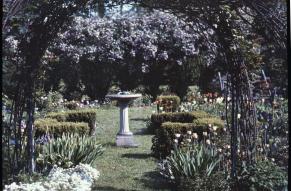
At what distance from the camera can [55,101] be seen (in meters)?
15.2

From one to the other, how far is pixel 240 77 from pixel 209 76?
13.7 metres

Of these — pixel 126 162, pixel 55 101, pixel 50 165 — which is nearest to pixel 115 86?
pixel 55 101

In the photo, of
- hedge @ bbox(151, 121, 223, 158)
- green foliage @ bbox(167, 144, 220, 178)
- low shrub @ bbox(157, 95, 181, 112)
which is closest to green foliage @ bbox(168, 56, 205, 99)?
low shrub @ bbox(157, 95, 181, 112)

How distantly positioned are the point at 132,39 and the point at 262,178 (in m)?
13.7

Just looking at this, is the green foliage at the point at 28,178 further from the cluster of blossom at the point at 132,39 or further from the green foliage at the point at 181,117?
the cluster of blossom at the point at 132,39

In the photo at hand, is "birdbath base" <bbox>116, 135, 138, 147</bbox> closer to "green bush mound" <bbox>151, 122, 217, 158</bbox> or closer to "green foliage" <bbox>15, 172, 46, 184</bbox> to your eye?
"green bush mound" <bbox>151, 122, 217, 158</bbox>

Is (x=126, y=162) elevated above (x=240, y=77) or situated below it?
below

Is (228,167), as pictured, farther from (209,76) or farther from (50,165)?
(209,76)

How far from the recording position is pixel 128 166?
24.9ft

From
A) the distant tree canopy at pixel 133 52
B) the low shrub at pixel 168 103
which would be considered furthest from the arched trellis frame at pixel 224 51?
the distant tree canopy at pixel 133 52

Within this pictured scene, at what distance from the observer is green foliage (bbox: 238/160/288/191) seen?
16.3 ft

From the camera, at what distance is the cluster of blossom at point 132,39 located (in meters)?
18.1

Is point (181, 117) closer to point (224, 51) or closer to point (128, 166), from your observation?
point (128, 166)

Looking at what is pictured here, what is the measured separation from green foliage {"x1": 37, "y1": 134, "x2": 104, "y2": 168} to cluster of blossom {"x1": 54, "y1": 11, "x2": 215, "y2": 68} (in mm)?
11264
